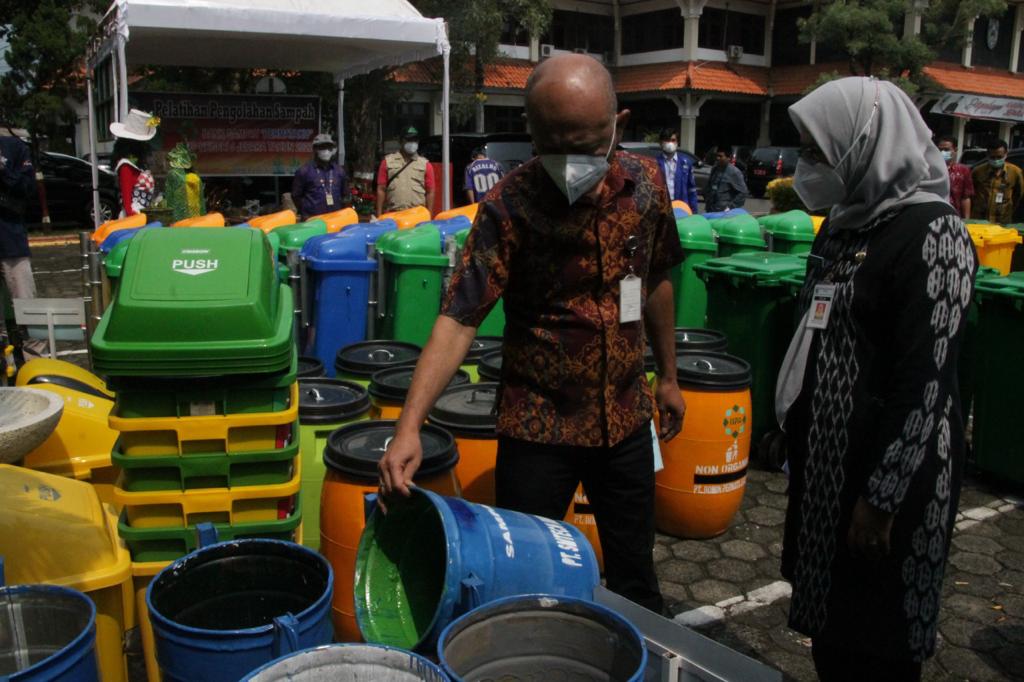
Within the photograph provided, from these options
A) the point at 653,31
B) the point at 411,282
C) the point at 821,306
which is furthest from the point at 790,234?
the point at 653,31

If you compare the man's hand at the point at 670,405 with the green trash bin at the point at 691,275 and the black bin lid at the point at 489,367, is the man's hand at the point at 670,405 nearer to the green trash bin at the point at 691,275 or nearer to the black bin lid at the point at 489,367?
the black bin lid at the point at 489,367

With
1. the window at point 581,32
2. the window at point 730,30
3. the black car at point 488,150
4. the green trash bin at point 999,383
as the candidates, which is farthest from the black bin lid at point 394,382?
the window at point 730,30

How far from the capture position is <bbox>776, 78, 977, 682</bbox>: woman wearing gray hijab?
1.98 m

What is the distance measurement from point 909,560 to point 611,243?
106 cm

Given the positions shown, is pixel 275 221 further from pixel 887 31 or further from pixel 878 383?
pixel 887 31

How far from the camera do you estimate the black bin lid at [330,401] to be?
11.3ft

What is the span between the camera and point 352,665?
1.49 metres

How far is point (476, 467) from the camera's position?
11.1ft

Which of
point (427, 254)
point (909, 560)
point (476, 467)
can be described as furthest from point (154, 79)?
point (909, 560)

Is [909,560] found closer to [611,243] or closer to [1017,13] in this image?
[611,243]

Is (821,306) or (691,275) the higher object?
(821,306)

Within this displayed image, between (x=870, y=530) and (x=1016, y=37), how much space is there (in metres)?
37.6

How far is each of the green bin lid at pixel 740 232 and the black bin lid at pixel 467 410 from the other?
351cm

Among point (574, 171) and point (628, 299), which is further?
point (628, 299)
